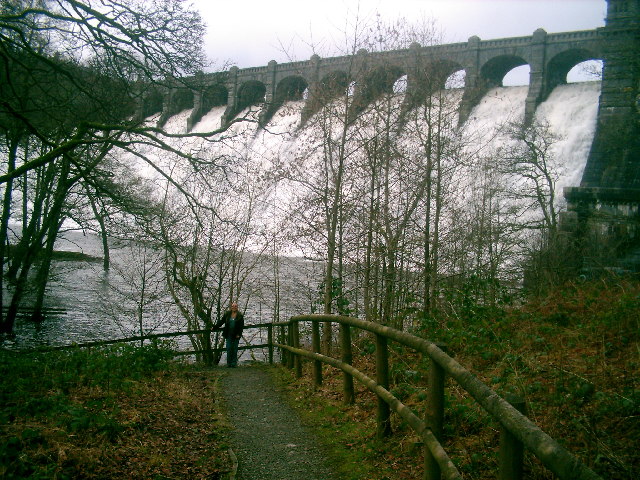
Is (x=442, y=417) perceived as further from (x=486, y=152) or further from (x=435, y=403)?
(x=486, y=152)

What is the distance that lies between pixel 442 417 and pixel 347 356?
200 cm

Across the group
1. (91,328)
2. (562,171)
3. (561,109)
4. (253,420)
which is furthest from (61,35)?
(561,109)

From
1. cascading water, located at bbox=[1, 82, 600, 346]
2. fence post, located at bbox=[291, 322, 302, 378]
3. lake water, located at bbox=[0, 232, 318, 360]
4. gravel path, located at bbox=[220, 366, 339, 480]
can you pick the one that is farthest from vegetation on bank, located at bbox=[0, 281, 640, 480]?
cascading water, located at bbox=[1, 82, 600, 346]

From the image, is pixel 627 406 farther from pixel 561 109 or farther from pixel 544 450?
pixel 561 109

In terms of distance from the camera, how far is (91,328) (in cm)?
1972

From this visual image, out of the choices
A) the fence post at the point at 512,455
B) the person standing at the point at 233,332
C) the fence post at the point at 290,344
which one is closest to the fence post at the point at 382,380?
the fence post at the point at 512,455

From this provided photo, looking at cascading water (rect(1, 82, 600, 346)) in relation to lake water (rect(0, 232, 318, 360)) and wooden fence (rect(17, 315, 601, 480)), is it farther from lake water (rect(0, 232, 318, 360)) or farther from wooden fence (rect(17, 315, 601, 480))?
wooden fence (rect(17, 315, 601, 480))

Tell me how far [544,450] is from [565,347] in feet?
13.8

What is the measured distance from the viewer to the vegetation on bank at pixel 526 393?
3281 millimetres

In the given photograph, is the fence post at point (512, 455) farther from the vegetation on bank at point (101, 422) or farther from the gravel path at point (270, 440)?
the vegetation on bank at point (101, 422)

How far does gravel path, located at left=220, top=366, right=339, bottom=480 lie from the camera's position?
3842mm

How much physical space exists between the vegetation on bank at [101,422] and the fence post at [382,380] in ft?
3.85

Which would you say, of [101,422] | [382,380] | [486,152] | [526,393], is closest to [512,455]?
[382,380]

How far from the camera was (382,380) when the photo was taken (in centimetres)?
396
